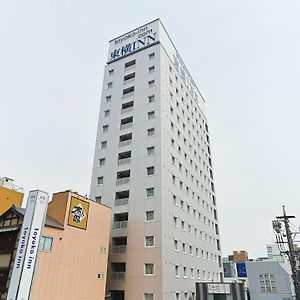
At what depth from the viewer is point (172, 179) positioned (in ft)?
140

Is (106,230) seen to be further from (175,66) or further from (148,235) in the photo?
(175,66)

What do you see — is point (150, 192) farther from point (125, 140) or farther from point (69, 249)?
point (69, 249)

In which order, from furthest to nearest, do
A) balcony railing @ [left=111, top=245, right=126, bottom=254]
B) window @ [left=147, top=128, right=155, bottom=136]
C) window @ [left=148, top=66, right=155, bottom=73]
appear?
window @ [left=148, top=66, right=155, bottom=73] < window @ [left=147, top=128, right=155, bottom=136] < balcony railing @ [left=111, top=245, right=126, bottom=254]

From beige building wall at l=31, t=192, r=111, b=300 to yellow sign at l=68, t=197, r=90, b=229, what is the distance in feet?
1.48

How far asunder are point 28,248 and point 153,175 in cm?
2503

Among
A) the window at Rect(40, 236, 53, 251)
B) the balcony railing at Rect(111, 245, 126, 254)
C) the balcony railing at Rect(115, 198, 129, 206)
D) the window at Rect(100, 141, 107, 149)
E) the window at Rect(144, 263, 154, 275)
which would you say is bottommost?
the window at Rect(144, 263, 154, 275)

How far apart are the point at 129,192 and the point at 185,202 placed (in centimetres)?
1047

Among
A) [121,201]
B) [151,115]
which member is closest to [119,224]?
[121,201]

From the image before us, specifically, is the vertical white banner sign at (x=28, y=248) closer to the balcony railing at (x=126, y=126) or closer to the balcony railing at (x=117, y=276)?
the balcony railing at (x=117, y=276)

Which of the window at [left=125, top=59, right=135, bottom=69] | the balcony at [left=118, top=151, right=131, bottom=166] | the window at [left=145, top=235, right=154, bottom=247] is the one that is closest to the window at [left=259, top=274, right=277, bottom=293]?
the window at [left=145, top=235, right=154, bottom=247]

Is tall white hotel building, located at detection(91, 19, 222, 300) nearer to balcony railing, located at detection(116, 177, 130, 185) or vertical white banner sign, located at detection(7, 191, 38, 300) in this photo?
balcony railing, located at detection(116, 177, 130, 185)

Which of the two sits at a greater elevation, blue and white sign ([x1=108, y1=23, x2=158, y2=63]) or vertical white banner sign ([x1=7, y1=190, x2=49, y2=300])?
blue and white sign ([x1=108, y1=23, x2=158, y2=63])

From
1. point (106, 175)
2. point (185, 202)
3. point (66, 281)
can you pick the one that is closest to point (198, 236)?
point (185, 202)

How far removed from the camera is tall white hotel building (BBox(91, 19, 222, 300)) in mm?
35781
